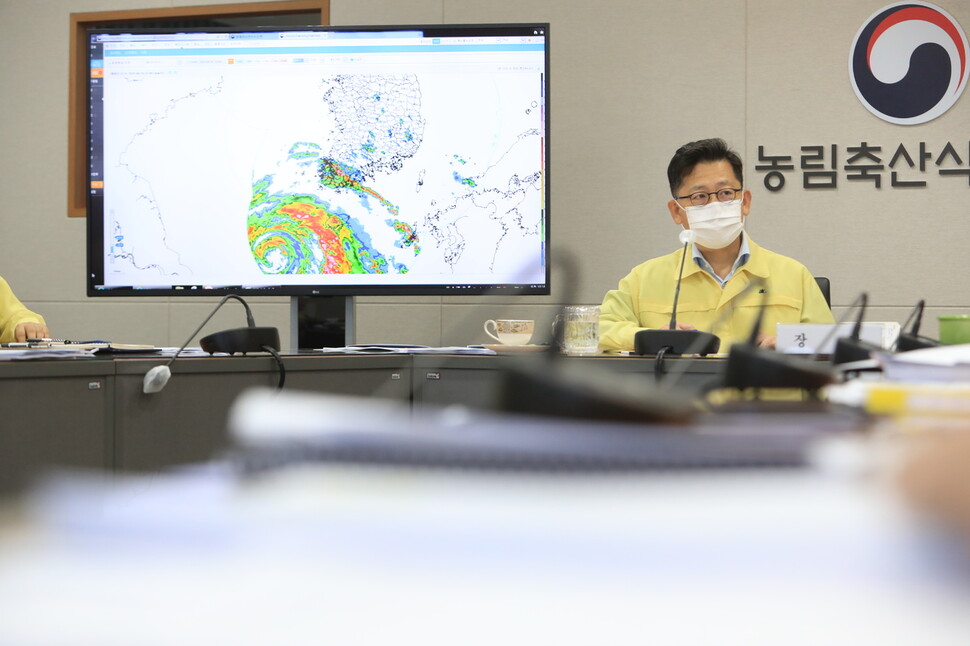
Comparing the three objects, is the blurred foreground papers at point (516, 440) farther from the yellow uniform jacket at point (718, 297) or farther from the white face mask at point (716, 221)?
the white face mask at point (716, 221)

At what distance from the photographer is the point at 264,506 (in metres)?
0.26

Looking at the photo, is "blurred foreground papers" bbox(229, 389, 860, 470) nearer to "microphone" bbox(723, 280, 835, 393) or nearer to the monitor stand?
"microphone" bbox(723, 280, 835, 393)

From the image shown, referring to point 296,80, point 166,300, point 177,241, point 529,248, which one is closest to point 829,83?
point 529,248

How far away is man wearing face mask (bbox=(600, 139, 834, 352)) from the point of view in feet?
7.31

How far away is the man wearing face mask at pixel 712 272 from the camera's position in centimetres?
223

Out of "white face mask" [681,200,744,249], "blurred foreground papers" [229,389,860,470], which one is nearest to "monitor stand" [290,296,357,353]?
"white face mask" [681,200,744,249]

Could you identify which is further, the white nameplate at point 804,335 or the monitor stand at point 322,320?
the monitor stand at point 322,320

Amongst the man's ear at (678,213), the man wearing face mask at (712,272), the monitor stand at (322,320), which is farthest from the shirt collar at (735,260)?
the monitor stand at (322,320)

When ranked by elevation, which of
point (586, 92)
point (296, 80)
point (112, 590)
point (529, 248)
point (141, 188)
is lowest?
point (112, 590)

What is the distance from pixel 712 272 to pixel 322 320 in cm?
112

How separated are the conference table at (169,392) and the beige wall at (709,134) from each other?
1444 mm

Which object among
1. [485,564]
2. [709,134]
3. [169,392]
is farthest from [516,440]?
[709,134]

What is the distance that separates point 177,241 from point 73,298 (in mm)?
1750

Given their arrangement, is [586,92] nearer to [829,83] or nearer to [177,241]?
[829,83]
